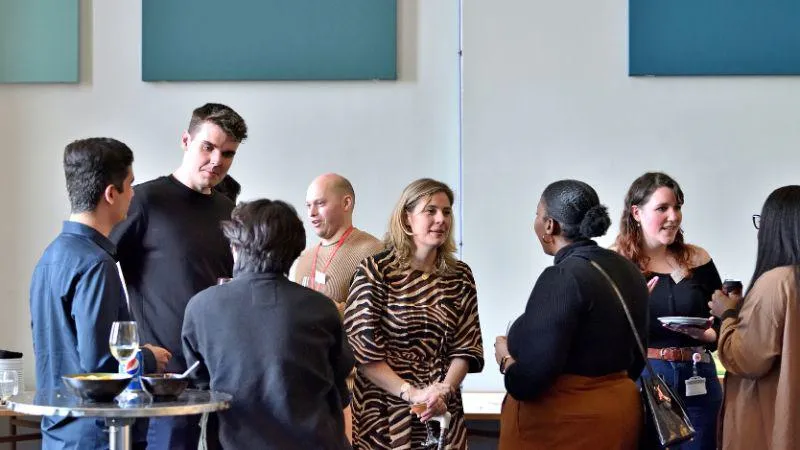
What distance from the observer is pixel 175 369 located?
332 cm

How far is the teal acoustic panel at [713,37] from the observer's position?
5.93 metres

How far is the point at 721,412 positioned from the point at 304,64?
333 cm

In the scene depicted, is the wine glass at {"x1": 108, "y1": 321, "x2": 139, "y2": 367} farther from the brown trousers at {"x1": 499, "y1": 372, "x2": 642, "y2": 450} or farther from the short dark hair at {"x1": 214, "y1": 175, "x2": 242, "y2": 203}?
the short dark hair at {"x1": 214, "y1": 175, "x2": 242, "y2": 203}

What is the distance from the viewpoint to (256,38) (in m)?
6.02

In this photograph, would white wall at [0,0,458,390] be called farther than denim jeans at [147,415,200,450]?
Yes

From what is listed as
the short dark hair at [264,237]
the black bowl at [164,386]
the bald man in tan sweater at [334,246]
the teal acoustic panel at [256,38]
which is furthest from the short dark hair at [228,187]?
the black bowl at [164,386]

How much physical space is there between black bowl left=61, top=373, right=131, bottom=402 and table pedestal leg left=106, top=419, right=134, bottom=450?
67 millimetres

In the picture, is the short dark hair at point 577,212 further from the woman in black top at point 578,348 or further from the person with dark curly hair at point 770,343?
the person with dark curly hair at point 770,343

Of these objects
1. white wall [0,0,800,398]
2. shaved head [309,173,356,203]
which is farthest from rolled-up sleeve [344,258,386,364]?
white wall [0,0,800,398]

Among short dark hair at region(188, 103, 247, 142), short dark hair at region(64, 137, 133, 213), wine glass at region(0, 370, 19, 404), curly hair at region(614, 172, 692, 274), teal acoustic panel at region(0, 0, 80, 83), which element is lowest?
wine glass at region(0, 370, 19, 404)

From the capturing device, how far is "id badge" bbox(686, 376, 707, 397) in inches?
161

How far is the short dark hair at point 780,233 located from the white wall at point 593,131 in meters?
2.38

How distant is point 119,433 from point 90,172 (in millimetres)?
790

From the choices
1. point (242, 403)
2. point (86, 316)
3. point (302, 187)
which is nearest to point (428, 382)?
point (242, 403)
